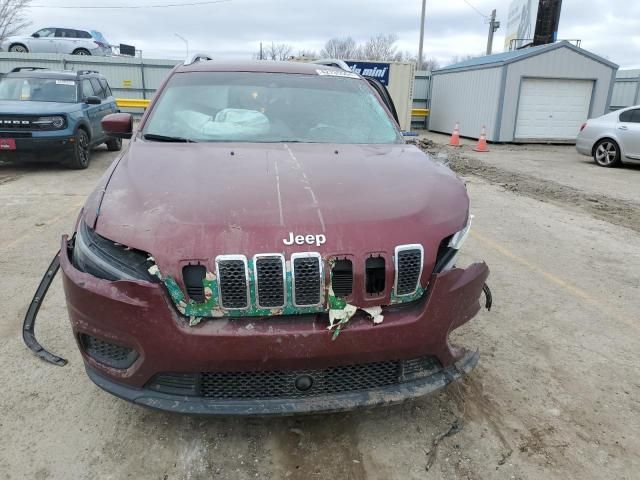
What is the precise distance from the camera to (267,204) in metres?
2.23

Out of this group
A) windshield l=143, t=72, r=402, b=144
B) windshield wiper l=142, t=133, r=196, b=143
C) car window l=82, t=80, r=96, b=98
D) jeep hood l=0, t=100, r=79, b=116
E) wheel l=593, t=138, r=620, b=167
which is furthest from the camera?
wheel l=593, t=138, r=620, b=167

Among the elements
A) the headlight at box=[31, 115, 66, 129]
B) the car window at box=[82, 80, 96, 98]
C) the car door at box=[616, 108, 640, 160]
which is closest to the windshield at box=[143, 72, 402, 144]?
the headlight at box=[31, 115, 66, 129]

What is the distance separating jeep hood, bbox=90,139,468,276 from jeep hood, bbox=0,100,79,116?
742 centimetres

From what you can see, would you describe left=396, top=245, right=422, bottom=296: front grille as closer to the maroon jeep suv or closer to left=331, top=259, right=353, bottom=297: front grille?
the maroon jeep suv

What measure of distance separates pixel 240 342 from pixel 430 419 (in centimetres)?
124

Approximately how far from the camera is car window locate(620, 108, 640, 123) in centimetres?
1159

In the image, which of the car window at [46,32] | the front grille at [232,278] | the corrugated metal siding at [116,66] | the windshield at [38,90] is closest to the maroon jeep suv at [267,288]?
the front grille at [232,278]

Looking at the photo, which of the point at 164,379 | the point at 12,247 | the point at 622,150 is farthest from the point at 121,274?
the point at 622,150

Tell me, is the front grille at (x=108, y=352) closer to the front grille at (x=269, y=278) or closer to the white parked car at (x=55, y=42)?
the front grille at (x=269, y=278)

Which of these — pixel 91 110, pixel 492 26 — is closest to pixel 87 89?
pixel 91 110

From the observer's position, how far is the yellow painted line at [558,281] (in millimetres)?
4020

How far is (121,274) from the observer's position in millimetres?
2094

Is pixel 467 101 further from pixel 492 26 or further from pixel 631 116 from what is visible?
pixel 492 26

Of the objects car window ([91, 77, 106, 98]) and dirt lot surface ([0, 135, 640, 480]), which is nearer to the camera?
dirt lot surface ([0, 135, 640, 480])
